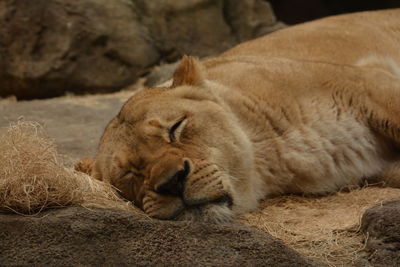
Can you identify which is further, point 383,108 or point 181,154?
point 383,108

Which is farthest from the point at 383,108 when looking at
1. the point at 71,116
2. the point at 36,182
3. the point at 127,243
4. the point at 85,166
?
the point at 71,116

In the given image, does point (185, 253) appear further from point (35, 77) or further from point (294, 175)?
point (35, 77)

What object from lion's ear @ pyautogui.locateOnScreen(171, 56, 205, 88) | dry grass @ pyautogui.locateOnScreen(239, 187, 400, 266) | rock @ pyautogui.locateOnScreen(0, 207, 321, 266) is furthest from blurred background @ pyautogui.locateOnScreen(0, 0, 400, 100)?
rock @ pyautogui.locateOnScreen(0, 207, 321, 266)

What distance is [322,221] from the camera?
3.39 meters

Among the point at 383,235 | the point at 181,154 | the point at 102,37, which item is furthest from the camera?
the point at 102,37

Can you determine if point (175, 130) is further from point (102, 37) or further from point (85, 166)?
point (102, 37)

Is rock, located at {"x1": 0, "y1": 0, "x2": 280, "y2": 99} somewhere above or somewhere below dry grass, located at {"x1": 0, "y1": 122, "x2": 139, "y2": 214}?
below

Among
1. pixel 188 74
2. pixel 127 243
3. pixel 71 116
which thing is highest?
pixel 188 74

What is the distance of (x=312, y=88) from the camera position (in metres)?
4.08

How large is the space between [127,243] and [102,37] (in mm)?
5531

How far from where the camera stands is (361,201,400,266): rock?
276 centimetres

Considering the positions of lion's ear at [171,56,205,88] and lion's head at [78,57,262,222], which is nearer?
lion's head at [78,57,262,222]

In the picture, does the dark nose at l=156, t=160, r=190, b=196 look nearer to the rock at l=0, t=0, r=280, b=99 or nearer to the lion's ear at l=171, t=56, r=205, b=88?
the lion's ear at l=171, t=56, r=205, b=88

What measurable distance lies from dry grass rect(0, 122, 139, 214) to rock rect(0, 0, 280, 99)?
4238 millimetres
